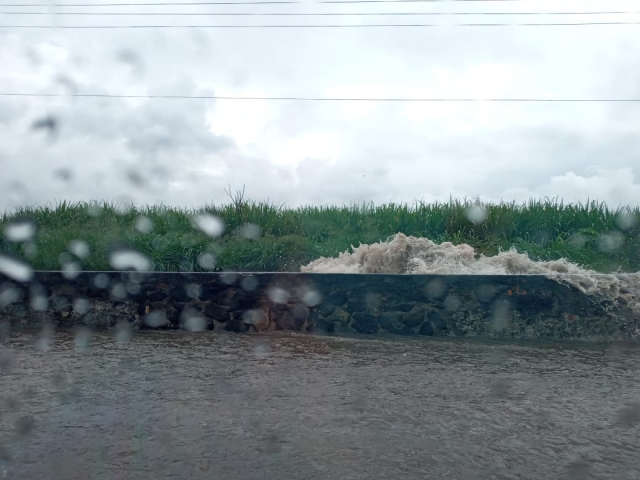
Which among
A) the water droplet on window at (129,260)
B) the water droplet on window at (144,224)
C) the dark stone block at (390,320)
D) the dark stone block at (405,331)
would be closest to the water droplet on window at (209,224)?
the water droplet on window at (144,224)

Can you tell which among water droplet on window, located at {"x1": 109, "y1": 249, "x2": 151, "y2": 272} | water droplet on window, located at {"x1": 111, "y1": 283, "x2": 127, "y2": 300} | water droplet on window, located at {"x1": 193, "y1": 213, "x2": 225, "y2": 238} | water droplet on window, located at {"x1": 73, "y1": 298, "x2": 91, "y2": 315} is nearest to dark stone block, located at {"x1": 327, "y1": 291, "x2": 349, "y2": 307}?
water droplet on window, located at {"x1": 111, "y1": 283, "x2": 127, "y2": 300}

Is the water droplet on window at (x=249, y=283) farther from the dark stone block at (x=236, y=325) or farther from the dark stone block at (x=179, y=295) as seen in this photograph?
the dark stone block at (x=179, y=295)

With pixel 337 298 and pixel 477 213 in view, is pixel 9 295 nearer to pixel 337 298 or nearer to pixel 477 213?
pixel 337 298

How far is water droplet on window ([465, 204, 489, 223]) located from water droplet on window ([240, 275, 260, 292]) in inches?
299

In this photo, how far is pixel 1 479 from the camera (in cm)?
330

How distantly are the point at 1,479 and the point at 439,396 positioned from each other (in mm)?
3197

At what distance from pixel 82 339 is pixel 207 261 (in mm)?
4625

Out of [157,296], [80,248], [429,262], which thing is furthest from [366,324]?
[80,248]

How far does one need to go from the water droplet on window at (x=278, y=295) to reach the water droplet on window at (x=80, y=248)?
580 centimetres

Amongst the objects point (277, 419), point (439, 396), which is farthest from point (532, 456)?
point (277, 419)

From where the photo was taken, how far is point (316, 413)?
14.8ft

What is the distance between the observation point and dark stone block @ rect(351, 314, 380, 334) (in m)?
8.73

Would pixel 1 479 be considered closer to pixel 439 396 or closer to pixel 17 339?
pixel 439 396

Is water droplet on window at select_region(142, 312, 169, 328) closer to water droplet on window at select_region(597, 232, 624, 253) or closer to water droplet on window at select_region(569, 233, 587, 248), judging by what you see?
water droplet on window at select_region(569, 233, 587, 248)
